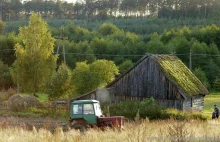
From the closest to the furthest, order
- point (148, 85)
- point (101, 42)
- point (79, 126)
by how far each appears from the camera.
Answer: point (79, 126), point (148, 85), point (101, 42)

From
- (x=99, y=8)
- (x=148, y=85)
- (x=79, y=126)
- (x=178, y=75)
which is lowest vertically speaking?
(x=148, y=85)

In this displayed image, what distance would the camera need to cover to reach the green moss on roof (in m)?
31.0

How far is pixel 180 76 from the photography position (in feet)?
106

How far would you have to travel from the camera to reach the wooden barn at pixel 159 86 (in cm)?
3065

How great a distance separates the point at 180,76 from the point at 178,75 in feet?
0.84

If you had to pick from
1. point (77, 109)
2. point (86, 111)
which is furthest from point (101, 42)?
point (86, 111)

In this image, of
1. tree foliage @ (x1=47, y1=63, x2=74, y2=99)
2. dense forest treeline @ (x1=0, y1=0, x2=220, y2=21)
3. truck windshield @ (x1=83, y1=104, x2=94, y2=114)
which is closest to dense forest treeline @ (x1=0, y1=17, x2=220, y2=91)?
tree foliage @ (x1=47, y1=63, x2=74, y2=99)

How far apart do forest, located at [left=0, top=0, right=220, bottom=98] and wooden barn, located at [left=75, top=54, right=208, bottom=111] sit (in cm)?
663

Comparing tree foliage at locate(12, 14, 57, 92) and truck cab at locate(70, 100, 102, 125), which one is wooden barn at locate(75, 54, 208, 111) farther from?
truck cab at locate(70, 100, 102, 125)

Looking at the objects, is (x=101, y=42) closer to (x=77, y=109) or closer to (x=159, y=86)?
(x=159, y=86)

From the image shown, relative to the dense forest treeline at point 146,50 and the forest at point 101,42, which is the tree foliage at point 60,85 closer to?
the forest at point 101,42

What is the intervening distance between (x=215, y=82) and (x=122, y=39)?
77.5 feet

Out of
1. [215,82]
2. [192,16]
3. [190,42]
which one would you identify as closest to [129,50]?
[190,42]

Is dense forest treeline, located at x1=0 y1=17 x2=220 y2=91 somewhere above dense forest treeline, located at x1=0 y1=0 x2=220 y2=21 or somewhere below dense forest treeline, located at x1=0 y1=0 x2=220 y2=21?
below
